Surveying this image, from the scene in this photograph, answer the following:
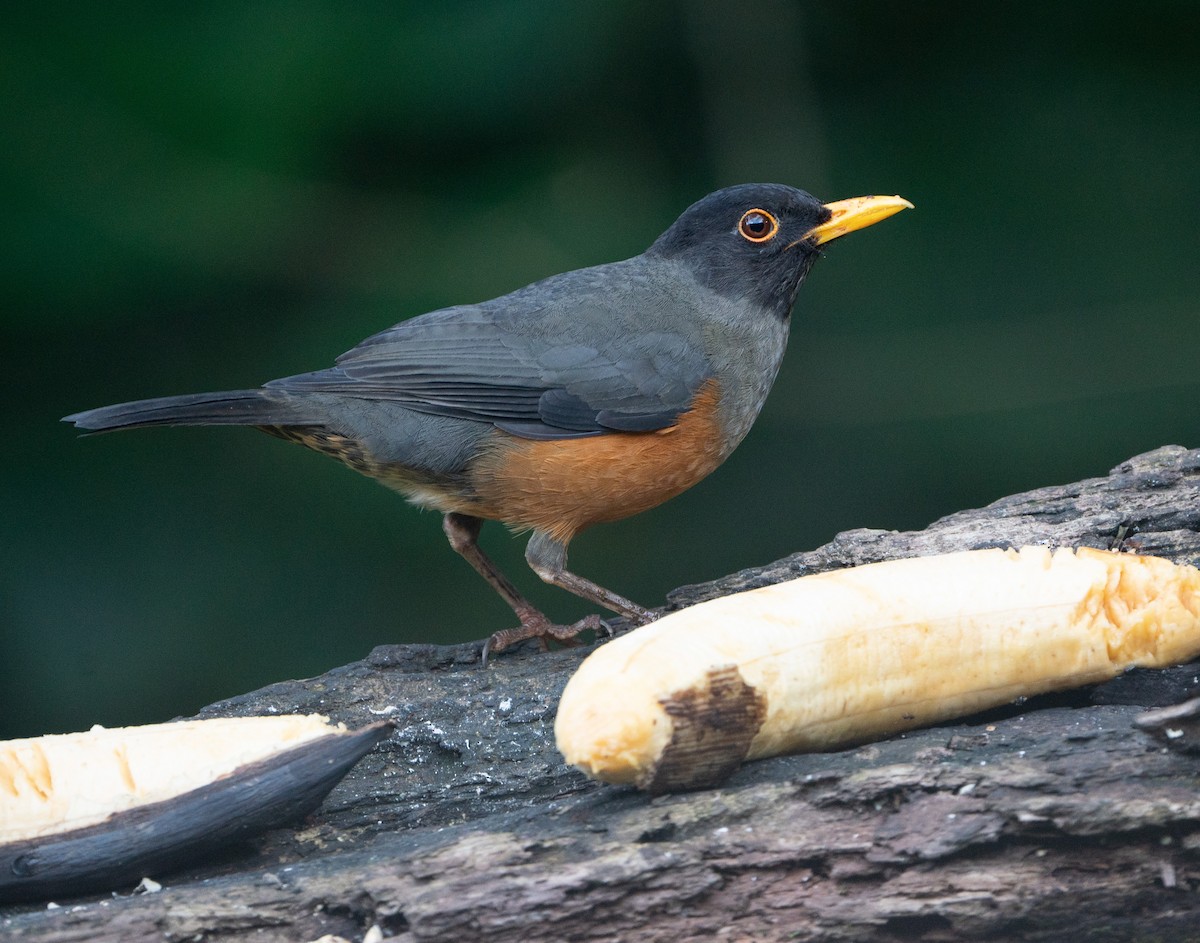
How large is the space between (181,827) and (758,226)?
10.0 ft

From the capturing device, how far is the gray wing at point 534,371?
13.9 ft

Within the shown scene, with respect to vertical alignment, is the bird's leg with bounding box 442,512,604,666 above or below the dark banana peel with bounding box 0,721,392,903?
above

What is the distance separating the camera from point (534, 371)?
169 inches

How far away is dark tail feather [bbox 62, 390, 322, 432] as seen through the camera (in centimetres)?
Answer: 391

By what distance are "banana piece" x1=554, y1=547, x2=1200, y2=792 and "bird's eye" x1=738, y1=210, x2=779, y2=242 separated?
2.16 m

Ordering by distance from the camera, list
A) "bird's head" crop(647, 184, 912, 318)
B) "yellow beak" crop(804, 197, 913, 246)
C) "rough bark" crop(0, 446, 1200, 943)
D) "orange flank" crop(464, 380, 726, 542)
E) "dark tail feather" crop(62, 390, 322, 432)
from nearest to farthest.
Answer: "rough bark" crop(0, 446, 1200, 943)
"dark tail feather" crop(62, 390, 322, 432)
"orange flank" crop(464, 380, 726, 542)
"yellow beak" crop(804, 197, 913, 246)
"bird's head" crop(647, 184, 912, 318)

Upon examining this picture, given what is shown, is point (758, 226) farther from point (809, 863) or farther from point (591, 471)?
point (809, 863)

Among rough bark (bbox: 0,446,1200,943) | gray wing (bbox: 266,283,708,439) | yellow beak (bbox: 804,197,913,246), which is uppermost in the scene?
yellow beak (bbox: 804,197,913,246)

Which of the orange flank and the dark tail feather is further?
the orange flank

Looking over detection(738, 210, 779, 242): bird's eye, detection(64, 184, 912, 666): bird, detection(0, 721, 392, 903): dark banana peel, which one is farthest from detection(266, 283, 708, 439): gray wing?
detection(0, 721, 392, 903): dark banana peel

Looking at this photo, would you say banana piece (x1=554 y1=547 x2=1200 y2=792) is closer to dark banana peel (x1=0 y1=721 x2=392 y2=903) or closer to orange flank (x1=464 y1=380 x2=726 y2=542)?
dark banana peel (x1=0 y1=721 x2=392 y2=903)

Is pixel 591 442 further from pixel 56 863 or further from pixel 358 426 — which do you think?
pixel 56 863

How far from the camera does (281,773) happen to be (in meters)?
2.71

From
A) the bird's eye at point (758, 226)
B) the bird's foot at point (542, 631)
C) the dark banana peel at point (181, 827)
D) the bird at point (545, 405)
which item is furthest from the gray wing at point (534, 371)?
the dark banana peel at point (181, 827)
